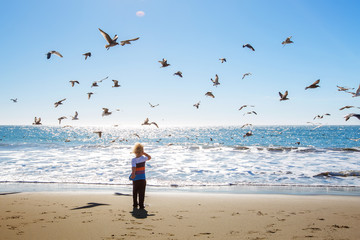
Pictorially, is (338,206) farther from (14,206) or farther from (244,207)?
(14,206)

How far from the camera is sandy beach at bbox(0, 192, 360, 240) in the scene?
553 cm

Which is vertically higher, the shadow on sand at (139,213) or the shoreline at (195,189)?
the shadow on sand at (139,213)

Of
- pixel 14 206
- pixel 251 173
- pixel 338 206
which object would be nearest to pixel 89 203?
pixel 14 206

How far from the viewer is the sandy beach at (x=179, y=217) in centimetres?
553

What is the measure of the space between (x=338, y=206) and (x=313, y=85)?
5.60 meters

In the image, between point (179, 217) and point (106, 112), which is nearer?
point (179, 217)

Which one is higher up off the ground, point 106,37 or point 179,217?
point 106,37

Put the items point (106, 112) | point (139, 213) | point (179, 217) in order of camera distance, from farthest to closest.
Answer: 1. point (106, 112)
2. point (139, 213)
3. point (179, 217)

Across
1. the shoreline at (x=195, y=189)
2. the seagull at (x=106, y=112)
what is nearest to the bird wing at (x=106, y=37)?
the seagull at (x=106, y=112)

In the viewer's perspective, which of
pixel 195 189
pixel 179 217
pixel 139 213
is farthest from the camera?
pixel 195 189

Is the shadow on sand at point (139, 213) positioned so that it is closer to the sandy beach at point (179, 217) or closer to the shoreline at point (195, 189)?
the sandy beach at point (179, 217)

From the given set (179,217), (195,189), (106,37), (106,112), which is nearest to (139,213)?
(179,217)

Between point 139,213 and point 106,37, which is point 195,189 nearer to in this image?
point 139,213

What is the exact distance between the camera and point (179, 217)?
6.79 metres
